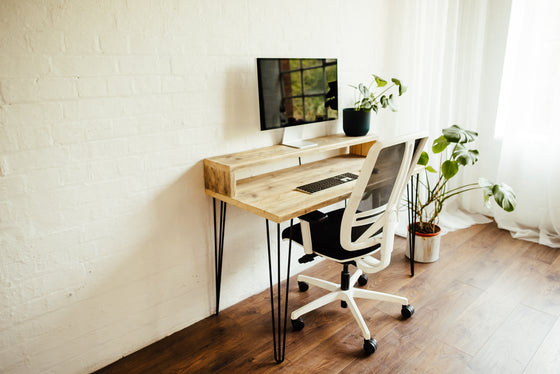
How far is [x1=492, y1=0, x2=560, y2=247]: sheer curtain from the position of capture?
2824mm

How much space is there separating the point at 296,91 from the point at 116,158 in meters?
1.01

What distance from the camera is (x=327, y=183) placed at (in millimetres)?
2064

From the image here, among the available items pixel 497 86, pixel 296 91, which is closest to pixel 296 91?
pixel 296 91

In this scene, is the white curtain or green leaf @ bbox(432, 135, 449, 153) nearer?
green leaf @ bbox(432, 135, 449, 153)

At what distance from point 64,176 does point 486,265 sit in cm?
256

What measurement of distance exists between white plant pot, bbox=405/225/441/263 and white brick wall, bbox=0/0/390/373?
1.19m

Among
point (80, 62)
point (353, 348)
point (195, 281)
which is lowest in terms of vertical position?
point (353, 348)

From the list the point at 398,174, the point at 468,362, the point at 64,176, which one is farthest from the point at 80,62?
the point at 468,362

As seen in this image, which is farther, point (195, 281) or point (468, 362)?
point (195, 281)

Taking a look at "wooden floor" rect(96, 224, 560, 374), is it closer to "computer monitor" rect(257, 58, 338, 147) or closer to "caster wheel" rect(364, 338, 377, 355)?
"caster wheel" rect(364, 338, 377, 355)

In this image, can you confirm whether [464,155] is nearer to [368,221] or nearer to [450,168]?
[450,168]

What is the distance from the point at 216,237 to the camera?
2131mm

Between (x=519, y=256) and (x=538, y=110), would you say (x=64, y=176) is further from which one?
(x=538, y=110)

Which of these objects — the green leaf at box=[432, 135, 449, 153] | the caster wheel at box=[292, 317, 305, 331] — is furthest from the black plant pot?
the caster wheel at box=[292, 317, 305, 331]
